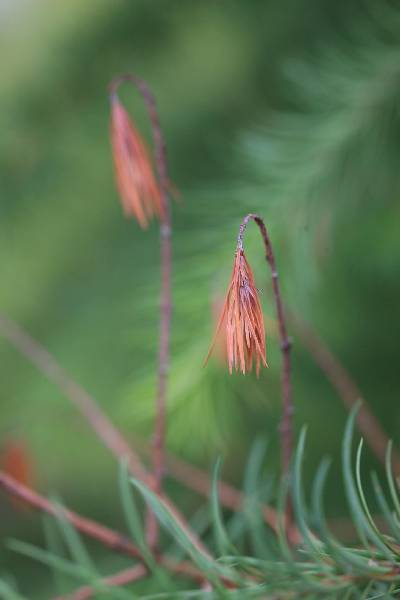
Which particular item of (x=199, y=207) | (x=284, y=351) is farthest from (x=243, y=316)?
(x=199, y=207)

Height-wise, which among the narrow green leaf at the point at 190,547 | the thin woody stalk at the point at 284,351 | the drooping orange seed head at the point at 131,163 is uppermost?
the drooping orange seed head at the point at 131,163

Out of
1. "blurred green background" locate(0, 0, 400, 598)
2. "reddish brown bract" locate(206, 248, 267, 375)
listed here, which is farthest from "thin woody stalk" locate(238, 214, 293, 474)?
"blurred green background" locate(0, 0, 400, 598)

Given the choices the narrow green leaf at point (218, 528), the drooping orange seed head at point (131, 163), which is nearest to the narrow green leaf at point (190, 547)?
the narrow green leaf at point (218, 528)

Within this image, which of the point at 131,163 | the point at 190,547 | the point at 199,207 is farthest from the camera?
the point at 199,207

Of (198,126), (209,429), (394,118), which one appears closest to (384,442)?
(209,429)

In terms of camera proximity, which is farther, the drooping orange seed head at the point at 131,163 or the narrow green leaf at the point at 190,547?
the drooping orange seed head at the point at 131,163

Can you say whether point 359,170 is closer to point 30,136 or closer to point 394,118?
point 394,118

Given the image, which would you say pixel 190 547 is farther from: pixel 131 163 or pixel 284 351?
pixel 131 163

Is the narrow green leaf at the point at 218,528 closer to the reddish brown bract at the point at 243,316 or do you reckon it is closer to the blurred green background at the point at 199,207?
the reddish brown bract at the point at 243,316
